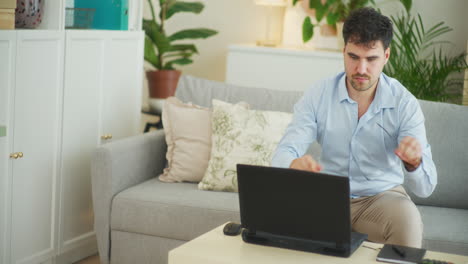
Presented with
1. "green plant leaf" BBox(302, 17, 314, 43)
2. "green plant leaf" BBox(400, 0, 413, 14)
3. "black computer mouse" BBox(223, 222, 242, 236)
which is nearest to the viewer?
"black computer mouse" BBox(223, 222, 242, 236)

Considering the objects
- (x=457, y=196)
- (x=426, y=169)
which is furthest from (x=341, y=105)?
(x=457, y=196)

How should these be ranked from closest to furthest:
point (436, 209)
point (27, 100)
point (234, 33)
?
point (27, 100) < point (436, 209) < point (234, 33)

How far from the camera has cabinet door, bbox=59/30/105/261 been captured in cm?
314

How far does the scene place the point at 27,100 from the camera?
9.39ft

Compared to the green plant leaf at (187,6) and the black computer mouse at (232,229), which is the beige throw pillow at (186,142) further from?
the green plant leaf at (187,6)

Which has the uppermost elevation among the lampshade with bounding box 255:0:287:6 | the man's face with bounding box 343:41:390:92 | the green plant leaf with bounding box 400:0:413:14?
the green plant leaf with bounding box 400:0:413:14

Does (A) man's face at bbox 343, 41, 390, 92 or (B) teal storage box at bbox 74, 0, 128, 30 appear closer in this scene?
(A) man's face at bbox 343, 41, 390, 92

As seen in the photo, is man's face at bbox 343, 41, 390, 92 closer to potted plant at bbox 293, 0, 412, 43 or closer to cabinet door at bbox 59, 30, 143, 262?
cabinet door at bbox 59, 30, 143, 262

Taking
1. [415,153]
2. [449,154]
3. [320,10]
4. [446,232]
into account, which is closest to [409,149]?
[415,153]

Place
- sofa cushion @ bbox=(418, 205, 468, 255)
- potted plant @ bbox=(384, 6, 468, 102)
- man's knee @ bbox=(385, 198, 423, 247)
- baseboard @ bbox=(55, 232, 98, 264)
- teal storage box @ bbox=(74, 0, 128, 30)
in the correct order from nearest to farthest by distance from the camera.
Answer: man's knee @ bbox=(385, 198, 423, 247) < sofa cushion @ bbox=(418, 205, 468, 255) < baseboard @ bbox=(55, 232, 98, 264) < teal storage box @ bbox=(74, 0, 128, 30) < potted plant @ bbox=(384, 6, 468, 102)

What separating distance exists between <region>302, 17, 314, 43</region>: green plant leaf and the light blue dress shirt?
2090mm

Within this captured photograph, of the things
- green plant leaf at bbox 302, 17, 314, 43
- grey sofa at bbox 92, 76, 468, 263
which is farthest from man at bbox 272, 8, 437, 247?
green plant leaf at bbox 302, 17, 314, 43

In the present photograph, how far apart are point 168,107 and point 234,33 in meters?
2.04

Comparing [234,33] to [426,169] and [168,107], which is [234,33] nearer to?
Result: [168,107]
